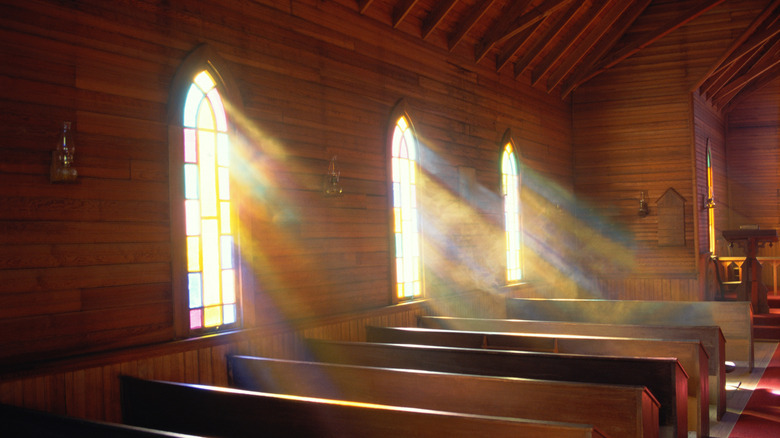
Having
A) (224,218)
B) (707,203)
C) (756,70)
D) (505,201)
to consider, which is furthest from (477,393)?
(756,70)

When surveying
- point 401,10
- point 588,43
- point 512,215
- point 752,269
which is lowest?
point 752,269

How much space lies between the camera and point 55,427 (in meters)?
3.25

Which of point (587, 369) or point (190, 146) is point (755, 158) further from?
point (190, 146)

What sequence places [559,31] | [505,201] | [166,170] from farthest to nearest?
1. [505,201]
2. [559,31]
3. [166,170]

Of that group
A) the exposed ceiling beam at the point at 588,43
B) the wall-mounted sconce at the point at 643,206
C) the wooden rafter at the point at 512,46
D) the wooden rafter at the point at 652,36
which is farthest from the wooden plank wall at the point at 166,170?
the wall-mounted sconce at the point at 643,206

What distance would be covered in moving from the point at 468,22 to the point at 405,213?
8.38 feet

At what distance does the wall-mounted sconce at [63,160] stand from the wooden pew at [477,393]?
181 cm

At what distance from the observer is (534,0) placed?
9289mm

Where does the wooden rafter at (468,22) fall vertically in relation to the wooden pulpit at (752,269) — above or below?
above

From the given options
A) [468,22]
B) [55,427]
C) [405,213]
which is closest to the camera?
[55,427]

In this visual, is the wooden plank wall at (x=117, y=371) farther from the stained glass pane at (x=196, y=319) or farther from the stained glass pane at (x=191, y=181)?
the stained glass pane at (x=191, y=181)

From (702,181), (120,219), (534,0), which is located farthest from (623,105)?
(120,219)

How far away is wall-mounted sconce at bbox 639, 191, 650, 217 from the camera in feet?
39.3

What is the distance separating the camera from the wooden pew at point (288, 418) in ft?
9.93
